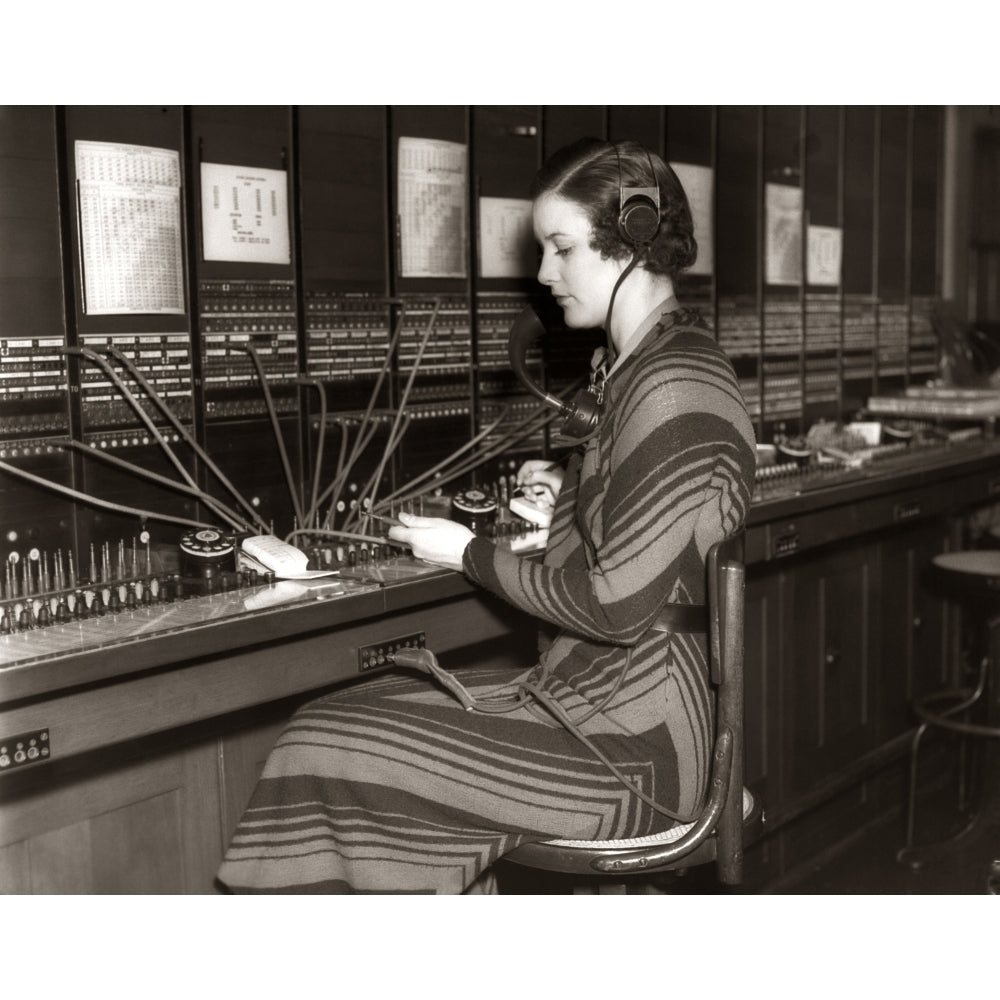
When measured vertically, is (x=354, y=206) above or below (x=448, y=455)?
above

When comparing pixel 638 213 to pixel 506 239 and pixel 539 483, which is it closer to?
pixel 539 483

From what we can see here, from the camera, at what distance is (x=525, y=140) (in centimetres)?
312

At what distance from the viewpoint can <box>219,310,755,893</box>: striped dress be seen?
178 centimetres

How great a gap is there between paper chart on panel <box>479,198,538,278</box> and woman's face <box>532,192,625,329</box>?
102 centimetres

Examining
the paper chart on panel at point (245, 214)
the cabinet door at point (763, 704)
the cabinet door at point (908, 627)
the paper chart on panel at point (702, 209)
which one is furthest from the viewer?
the cabinet door at point (908, 627)

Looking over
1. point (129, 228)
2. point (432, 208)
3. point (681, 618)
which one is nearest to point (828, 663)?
point (432, 208)

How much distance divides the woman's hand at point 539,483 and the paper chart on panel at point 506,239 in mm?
573

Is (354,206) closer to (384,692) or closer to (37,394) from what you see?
(37,394)

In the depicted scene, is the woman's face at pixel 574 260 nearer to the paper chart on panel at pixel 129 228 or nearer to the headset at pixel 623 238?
the headset at pixel 623 238

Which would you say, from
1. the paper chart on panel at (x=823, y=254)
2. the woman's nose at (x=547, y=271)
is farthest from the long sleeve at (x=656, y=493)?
the paper chart on panel at (x=823, y=254)

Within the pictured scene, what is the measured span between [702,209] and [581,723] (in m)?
2.25

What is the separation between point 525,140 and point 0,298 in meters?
1.46

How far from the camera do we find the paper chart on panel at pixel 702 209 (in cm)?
367
